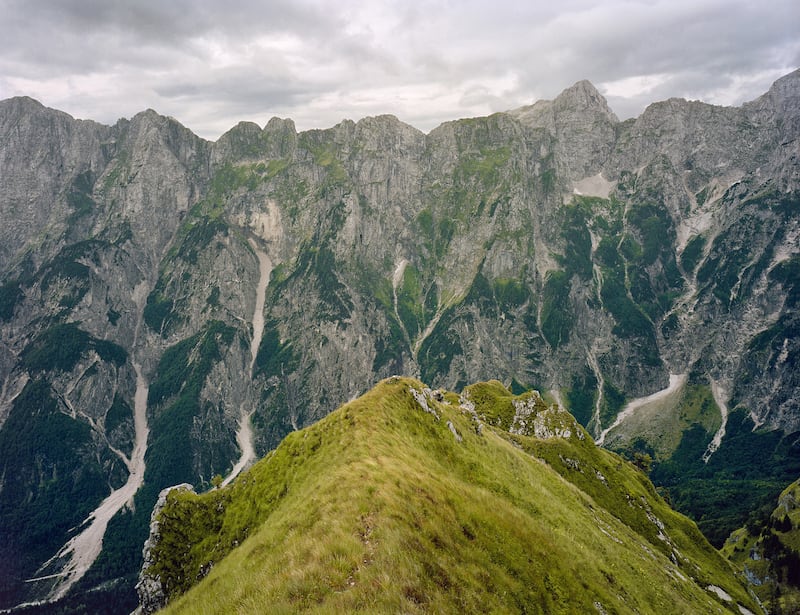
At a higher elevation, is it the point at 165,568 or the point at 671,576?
the point at 165,568

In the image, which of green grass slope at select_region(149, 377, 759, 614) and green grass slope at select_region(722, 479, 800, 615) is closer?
green grass slope at select_region(149, 377, 759, 614)

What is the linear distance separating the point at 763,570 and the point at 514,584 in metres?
182

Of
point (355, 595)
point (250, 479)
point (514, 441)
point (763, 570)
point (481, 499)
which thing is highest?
point (355, 595)

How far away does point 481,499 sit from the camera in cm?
4125

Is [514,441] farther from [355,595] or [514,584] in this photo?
[355,595]

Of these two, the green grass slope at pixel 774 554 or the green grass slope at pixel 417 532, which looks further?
the green grass slope at pixel 774 554

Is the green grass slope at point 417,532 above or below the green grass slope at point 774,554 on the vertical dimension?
above

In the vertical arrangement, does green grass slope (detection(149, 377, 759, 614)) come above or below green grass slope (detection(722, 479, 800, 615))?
above

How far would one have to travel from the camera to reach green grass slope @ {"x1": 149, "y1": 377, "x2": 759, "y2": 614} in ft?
77.8

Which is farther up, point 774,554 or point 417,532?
point 417,532

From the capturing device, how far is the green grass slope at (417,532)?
933 inches

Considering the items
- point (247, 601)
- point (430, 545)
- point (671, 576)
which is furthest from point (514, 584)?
point (671, 576)

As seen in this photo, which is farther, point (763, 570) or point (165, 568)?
point (763, 570)

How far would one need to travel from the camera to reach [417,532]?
28047 mm
